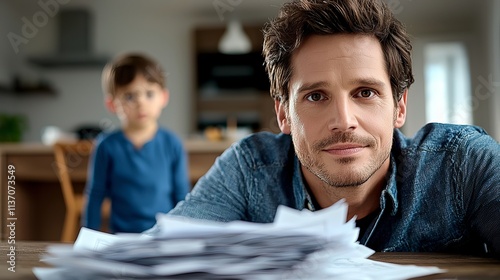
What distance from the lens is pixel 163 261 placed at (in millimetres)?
442

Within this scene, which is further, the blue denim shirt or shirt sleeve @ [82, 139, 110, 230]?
shirt sleeve @ [82, 139, 110, 230]

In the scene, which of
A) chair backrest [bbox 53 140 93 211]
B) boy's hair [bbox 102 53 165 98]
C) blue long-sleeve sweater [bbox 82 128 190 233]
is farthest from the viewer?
chair backrest [bbox 53 140 93 211]

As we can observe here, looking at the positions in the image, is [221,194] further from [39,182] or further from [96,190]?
[39,182]

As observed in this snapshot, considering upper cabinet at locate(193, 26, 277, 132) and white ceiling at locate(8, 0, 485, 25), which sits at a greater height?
white ceiling at locate(8, 0, 485, 25)

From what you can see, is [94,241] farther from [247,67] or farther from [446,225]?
[247,67]

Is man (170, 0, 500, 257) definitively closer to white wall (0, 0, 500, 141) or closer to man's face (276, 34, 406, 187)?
man's face (276, 34, 406, 187)

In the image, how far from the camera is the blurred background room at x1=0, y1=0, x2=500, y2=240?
582 centimetres

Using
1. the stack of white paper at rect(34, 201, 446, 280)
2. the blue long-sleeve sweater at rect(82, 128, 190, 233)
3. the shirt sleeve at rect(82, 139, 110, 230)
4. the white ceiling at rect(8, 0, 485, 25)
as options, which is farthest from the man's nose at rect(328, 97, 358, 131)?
the white ceiling at rect(8, 0, 485, 25)

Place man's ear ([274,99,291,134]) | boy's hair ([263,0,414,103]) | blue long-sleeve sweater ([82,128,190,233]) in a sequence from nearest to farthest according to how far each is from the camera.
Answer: boy's hair ([263,0,414,103]) → man's ear ([274,99,291,134]) → blue long-sleeve sweater ([82,128,190,233])

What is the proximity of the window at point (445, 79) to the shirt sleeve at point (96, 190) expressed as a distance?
4.74 m

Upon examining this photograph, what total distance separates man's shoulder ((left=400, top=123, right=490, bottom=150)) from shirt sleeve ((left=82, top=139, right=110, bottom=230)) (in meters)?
1.25

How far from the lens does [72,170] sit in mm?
2762

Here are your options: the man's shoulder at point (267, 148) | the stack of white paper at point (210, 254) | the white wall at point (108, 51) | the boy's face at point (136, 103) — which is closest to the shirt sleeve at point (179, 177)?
the boy's face at point (136, 103)

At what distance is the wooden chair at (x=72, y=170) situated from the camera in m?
2.58
